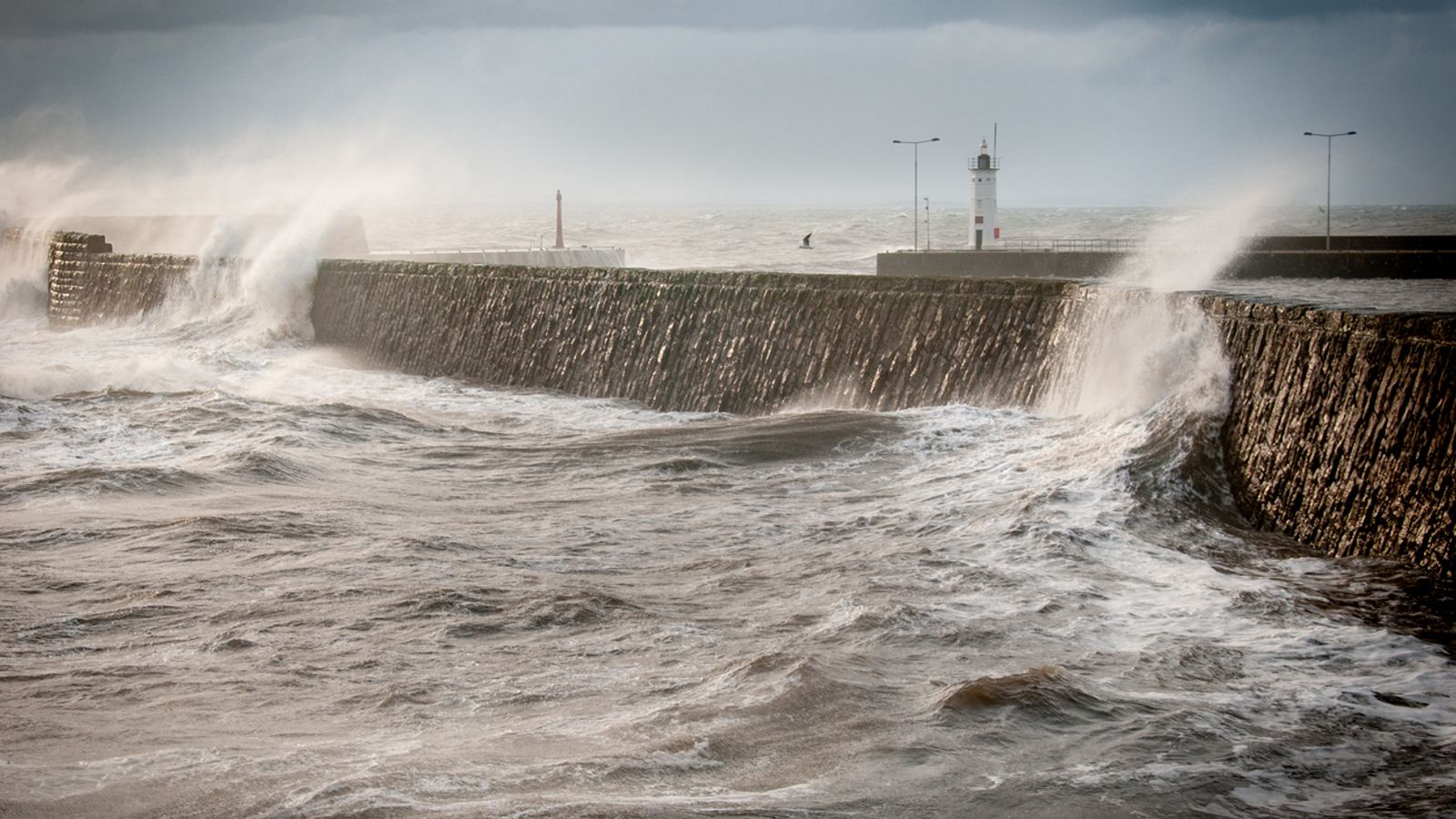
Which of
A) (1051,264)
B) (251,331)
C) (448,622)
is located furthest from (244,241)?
(448,622)

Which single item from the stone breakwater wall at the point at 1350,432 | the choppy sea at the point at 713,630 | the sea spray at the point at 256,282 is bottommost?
the choppy sea at the point at 713,630

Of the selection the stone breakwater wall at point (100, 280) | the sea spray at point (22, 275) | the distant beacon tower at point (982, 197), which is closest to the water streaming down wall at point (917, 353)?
the stone breakwater wall at point (100, 280)

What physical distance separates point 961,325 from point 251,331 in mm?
13820

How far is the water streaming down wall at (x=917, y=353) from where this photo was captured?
8531mm

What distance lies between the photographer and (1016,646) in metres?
6.95

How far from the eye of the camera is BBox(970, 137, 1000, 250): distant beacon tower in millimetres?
37312

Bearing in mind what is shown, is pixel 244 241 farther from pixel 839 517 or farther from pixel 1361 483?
pixel 1361 483

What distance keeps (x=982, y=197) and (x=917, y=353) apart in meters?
24.1

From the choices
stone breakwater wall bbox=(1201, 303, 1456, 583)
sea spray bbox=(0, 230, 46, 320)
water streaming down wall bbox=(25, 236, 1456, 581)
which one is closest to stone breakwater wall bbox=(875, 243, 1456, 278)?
water streaming down wall bbox=(25, 236, 1456, 581)

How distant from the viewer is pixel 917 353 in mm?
14156

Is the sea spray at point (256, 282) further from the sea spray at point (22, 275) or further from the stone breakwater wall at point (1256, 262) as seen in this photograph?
the stone breakwater wall at point (1256, 262)

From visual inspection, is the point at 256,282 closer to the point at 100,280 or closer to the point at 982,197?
the point at 100,280

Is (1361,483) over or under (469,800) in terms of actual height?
over

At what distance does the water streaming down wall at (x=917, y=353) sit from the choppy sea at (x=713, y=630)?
36 cm
